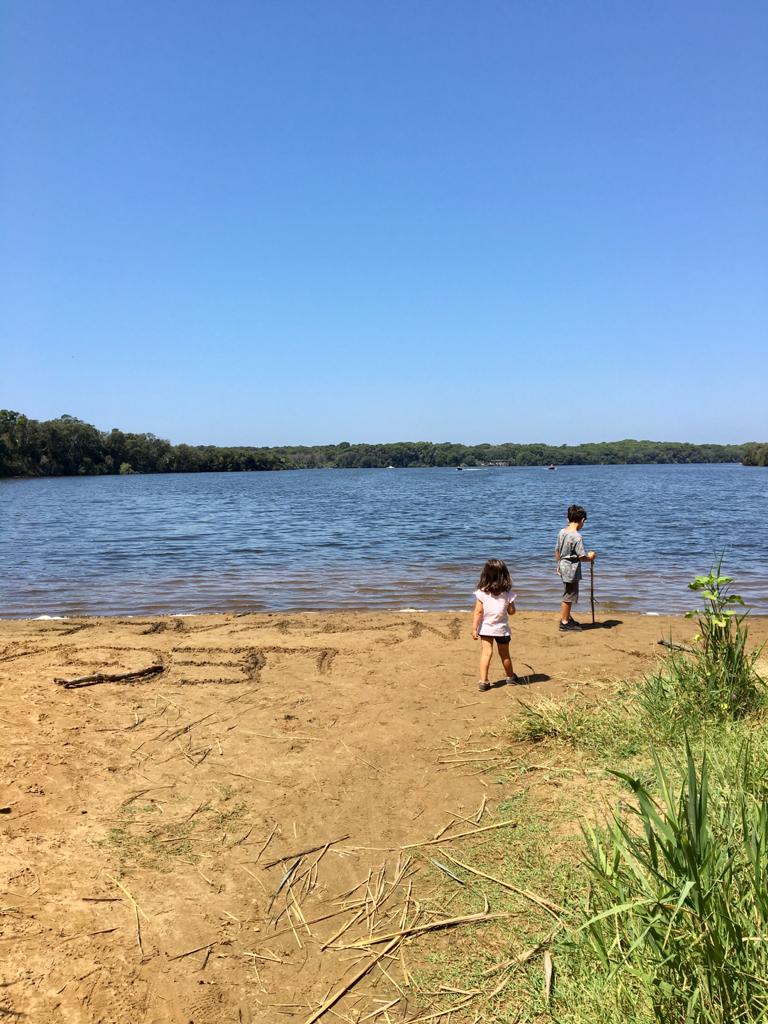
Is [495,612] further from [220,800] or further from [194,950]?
Result: [194,950]

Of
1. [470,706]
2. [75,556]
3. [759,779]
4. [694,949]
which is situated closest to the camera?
[694,949]

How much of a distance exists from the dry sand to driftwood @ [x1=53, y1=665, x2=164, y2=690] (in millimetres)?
128

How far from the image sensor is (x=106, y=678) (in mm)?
7160

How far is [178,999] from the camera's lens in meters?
3.01

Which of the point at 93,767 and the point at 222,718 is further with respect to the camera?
the point at 222,718

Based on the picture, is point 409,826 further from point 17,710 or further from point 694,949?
point 17,710

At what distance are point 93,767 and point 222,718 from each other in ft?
4.25

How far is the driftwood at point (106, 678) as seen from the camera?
6.87 metres

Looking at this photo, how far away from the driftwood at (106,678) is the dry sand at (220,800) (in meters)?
0.13

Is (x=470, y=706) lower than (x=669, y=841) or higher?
lower

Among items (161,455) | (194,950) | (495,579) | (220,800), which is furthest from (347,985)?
(161,455)

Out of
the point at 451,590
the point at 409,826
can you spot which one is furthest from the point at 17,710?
the point at 451,590

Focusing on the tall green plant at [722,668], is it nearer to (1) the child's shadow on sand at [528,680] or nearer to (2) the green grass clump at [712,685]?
(2) the green grass clump at [712,685]

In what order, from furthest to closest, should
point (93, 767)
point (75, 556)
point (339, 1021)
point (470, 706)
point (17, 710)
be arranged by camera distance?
1. point (75, 556)
2. point (470, 706)
3. point (17, 710)
4. point (93, 767)
5. point (339, 1021)
